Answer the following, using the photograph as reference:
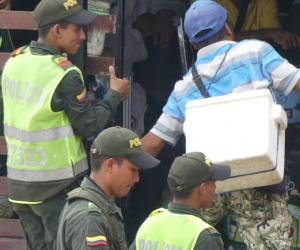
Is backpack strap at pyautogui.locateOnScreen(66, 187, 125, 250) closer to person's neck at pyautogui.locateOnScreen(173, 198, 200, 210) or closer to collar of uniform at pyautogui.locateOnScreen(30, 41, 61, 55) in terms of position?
person's neck at pyautogui.locateOnScreen(173, 198, 200, 210)

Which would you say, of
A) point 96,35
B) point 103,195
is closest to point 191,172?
point 103,195

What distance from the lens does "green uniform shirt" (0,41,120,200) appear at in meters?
5.18

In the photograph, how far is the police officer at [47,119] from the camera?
5.20 metres

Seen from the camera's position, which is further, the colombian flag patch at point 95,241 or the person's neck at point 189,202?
the person's neck at point 189,202

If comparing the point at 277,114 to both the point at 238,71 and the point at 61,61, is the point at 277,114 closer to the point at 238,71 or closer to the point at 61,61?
the point at 238,71

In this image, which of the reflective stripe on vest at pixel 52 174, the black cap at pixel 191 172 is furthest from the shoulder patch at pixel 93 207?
the reflective stripe on vest at pixel 52 174

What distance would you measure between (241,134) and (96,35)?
1.44 meters

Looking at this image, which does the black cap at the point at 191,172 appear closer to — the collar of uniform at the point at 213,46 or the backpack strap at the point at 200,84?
the backpack strap at the point at 200,84

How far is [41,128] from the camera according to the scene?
521cm

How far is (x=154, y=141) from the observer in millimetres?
5504

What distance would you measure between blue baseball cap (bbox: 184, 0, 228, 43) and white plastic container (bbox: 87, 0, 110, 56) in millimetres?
746

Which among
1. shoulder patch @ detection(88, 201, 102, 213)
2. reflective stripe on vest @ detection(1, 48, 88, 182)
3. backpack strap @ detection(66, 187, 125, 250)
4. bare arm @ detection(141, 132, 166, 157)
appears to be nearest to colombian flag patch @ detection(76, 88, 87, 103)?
reflective stripe on vest @ detection(1, 48, 88, 182)

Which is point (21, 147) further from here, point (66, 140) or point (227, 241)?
point (227, 241)

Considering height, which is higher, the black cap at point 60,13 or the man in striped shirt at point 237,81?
the black cap at point 60,13
